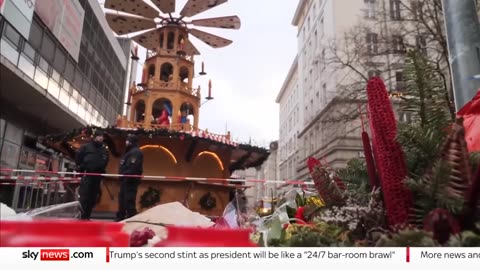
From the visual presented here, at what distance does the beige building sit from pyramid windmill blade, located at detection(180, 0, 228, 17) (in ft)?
18.1

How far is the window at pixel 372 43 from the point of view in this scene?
49.6 ft

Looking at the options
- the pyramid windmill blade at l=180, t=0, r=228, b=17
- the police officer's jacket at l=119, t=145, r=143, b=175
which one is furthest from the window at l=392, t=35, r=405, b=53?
the police officer's jacket at l=119, t=145, r=143, b=175

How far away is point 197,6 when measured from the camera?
13.7 metres

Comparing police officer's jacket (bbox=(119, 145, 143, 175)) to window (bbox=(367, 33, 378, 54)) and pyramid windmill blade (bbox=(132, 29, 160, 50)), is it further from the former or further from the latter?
window (bbox=(367, 33, 378, 54))

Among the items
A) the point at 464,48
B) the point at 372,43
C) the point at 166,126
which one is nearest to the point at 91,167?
the point at 166,126

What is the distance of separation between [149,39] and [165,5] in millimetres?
1731

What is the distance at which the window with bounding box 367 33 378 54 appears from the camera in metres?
15.1

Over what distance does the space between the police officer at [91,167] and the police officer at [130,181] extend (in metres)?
0.47

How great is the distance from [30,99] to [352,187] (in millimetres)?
19285

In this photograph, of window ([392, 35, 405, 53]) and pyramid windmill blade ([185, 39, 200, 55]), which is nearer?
window ([392, 35, 405, 53])

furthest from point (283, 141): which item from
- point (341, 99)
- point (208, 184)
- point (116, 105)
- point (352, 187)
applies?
point (352, 187)

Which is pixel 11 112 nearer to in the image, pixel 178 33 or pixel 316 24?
pixel 178 33

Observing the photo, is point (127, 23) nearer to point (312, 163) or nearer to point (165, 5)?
point (165, 5)
